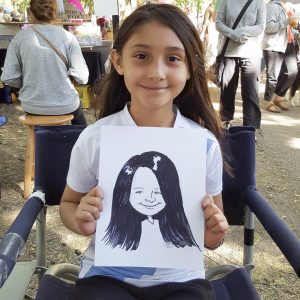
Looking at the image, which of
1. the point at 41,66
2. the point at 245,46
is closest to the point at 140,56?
the point at 41,66

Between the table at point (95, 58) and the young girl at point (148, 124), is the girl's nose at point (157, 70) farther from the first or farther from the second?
the table at point (95, 58)

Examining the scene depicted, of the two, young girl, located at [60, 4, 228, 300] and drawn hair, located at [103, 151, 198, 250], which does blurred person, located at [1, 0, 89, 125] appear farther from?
drawn hair, located at [103, 151, 198, 250]

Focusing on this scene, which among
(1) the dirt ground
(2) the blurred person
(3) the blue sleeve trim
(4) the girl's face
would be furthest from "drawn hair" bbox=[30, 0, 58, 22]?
(3) the blue sleeve trim

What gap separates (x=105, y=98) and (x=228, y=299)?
0.71m

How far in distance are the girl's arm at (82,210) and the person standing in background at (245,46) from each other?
8.95ft

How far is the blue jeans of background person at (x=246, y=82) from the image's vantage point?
12.7 feet

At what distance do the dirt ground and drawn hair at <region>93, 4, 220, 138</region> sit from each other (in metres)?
1.08

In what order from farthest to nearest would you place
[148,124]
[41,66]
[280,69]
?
[280,69] → [41,66] → [148,124]

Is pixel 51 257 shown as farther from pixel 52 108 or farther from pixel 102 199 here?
pixel 102 199

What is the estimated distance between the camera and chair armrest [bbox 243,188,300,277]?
97 centimetres

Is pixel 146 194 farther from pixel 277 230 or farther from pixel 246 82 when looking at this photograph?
pixel 246 82

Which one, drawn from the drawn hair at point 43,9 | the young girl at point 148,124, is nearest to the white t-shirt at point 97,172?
the young girl at point 148,124

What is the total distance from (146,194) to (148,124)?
0.81 ft

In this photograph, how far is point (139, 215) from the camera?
3.48 feet
